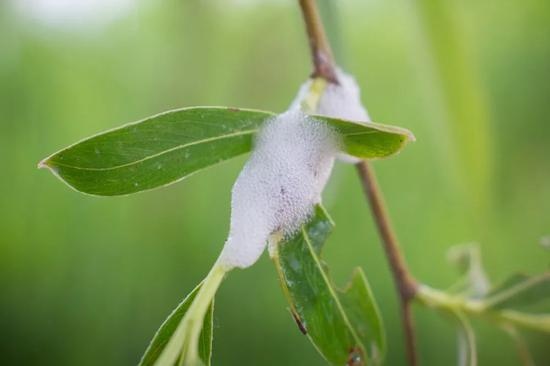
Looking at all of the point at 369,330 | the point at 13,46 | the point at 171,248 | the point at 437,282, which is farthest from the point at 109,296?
the point at 369,330

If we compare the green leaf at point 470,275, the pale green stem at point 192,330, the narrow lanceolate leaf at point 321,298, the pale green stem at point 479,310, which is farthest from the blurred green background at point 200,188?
the pale green stem at point 192,330

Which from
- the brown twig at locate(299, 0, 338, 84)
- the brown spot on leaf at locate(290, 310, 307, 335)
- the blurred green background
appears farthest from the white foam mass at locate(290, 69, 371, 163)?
the blurred green background

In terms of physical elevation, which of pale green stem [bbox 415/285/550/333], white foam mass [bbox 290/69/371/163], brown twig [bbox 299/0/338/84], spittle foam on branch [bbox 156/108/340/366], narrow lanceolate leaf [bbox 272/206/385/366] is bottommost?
pale green stem [bbox 415/285/550/333]

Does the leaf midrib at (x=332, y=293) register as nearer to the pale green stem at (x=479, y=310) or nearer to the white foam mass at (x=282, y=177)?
the white foam mass at (x=282, y=177)

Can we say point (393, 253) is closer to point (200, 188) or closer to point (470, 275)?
point (470, 275)

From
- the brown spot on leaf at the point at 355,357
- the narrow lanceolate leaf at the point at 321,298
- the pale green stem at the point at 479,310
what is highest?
the narrow lanceolate leaf at the point at 321,298

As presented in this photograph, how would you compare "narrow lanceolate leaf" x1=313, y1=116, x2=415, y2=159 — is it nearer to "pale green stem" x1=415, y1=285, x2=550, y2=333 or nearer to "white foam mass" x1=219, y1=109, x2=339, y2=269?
"white foam mass" x1=219, y1=109, x2=339, y2=269

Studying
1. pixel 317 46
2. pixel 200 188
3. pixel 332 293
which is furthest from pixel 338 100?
pixel 200 188
